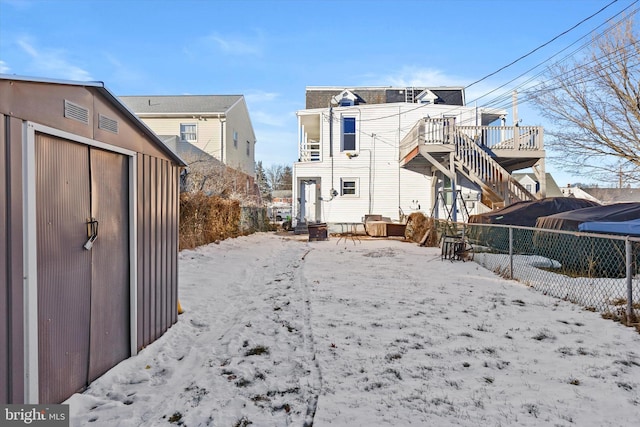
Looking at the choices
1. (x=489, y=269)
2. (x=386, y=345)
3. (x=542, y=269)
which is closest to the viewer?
(x=386, y=345)

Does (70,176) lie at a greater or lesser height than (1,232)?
greater

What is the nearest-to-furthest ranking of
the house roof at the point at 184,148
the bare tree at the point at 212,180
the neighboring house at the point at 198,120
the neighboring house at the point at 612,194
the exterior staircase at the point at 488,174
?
the exterior staircase at the point at 488,174 < the bare tree at the point at 212,180 < the house roof at the point at 184,148 < the neighboring house at the point at 198,120 < the neighboring house at the point at 612,194

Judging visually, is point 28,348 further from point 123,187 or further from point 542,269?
point 542,269

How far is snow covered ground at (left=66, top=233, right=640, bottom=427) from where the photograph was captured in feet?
8.61

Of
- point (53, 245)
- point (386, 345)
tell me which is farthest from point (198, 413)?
point (386, 345)

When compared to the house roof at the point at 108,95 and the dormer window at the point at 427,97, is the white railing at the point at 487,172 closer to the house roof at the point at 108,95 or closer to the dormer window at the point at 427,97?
the dormer window at the point at 427,97

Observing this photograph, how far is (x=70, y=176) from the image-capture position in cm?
290

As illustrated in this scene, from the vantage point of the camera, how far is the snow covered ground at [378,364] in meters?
2.62

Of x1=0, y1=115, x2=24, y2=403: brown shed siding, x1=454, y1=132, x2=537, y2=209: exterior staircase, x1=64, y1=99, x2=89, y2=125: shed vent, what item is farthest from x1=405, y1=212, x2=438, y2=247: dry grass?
x1=0, y1=115, x2=24, y2=403: brown shed siding

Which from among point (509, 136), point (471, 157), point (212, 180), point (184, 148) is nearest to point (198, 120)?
point (184, 148)

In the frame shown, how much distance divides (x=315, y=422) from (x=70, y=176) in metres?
2.62

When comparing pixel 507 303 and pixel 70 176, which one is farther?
pixel 507 303
